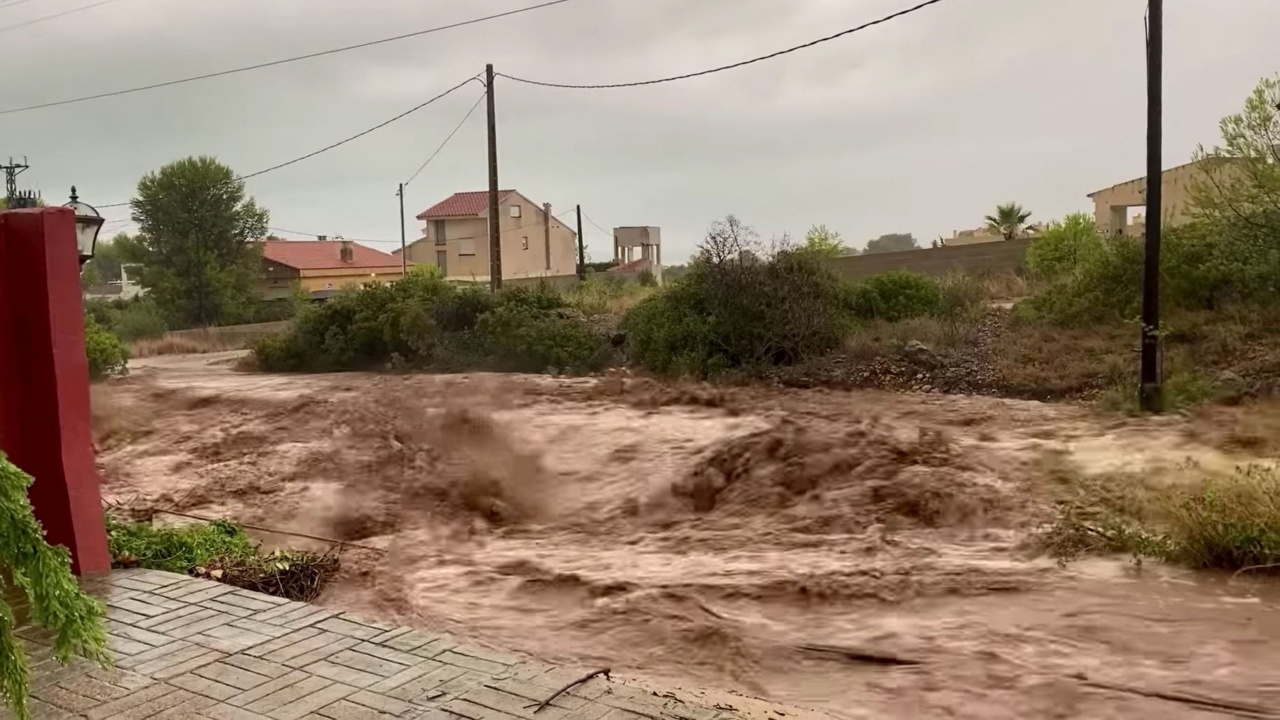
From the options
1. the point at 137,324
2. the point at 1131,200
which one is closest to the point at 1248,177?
the point at 1131,200

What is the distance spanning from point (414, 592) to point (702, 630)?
2.38 metres

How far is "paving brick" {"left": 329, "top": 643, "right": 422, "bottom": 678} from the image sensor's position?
486cm

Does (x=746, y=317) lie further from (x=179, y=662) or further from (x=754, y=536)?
(x=179, y=662)

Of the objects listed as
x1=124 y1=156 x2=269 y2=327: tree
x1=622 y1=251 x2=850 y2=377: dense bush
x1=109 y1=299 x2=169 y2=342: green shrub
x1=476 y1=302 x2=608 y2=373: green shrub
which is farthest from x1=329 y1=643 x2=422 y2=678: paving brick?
x1=124 y1=156 x2=269 y2=327: tree

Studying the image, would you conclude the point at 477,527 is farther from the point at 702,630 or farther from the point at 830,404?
the point at 830,404

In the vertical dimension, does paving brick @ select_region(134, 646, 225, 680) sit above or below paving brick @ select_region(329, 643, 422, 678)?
above

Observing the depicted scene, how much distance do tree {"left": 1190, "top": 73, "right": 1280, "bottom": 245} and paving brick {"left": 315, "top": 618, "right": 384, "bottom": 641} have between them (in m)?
15.0

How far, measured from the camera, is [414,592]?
8.17m

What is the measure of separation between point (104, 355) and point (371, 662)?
2183 centimetres

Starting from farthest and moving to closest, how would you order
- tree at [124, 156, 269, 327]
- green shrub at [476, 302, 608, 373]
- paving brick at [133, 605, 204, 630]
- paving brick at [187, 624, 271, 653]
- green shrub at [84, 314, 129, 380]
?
tree at [124, 156, 269, 327]
green shrub at [84, 314, 129, 380]
green shrub at [476, 302, 608, 373]
paving brick at [133, 605, 204, 630]
paving brick at [187, 624, 271, 653]

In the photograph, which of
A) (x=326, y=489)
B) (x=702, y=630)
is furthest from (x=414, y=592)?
(x=326, y=489)

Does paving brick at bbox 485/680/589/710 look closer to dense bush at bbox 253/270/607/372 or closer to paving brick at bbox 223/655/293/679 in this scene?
paving brick at bbox 223/655/293/679

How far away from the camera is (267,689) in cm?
463

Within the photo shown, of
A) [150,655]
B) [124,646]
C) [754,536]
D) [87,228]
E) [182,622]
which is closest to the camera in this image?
[150,655]
